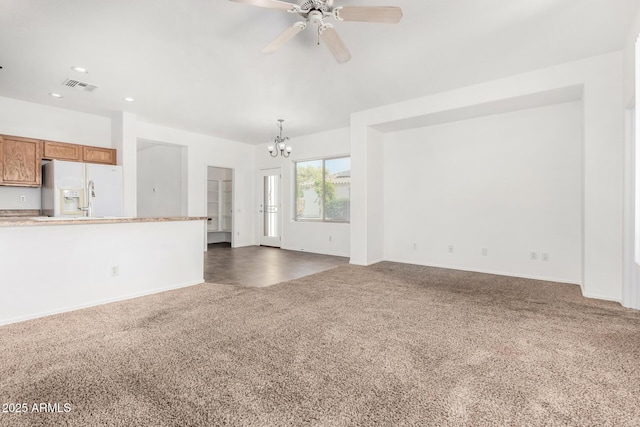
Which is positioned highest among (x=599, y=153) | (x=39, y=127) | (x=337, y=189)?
(x=39, y=127)

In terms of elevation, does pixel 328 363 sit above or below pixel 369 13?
below

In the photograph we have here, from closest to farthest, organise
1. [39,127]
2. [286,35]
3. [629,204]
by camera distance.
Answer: [286,35], [629,204], [39,127]

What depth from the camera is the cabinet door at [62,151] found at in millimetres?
5032

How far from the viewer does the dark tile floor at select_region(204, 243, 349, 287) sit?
4.59 metres

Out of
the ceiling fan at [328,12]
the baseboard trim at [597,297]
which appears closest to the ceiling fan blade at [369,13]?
the ceiling fan at [328,12]

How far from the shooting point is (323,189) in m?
7.40

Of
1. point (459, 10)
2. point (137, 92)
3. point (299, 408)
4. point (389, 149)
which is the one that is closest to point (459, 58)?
point (459, 10)

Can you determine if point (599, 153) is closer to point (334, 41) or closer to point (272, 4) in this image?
point (334, 41)

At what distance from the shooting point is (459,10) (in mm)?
2693

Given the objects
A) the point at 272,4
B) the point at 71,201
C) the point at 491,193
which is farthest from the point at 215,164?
the point at 491,193

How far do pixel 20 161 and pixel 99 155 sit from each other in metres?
1.04

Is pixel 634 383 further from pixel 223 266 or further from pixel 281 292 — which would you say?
pixel 223 266

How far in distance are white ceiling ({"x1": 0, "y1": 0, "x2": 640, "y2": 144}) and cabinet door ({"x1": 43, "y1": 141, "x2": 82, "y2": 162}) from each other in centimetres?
72

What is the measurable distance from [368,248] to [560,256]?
2846 millimetres
